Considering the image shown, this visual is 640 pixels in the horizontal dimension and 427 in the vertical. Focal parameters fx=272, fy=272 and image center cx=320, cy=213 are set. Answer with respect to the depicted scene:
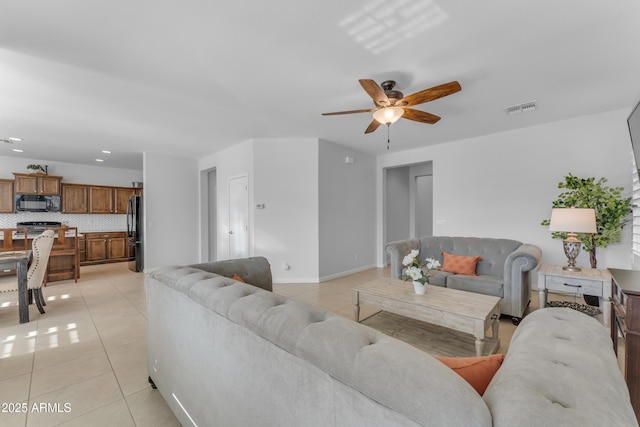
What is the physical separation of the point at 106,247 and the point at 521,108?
30.2 feet

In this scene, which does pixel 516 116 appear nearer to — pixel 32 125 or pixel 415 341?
pixel 415 341

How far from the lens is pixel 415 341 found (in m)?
2.66

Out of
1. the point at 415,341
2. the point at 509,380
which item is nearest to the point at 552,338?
the point at 509,380

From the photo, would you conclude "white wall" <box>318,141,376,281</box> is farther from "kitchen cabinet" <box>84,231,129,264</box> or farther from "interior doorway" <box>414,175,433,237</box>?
"kitchen cabinet" <box>84,231,129,264</box>

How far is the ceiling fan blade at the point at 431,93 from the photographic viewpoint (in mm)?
2382

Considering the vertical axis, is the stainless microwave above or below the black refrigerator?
above

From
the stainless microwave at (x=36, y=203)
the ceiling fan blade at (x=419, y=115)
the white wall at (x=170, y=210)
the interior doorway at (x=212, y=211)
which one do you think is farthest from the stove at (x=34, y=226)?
the ceiling fan blade at (x=419, y=115)

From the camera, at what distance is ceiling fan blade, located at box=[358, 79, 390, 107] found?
2332mm

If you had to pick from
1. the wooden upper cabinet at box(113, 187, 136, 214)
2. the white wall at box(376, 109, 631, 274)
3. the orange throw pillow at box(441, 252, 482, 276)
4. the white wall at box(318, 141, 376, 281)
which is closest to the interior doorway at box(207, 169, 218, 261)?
the wooden upper cabinet at box(113, 187, 136, 214)

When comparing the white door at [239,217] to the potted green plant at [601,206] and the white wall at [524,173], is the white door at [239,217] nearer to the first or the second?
the white wall at [524,173]

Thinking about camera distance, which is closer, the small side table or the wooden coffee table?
the wooden coffee table

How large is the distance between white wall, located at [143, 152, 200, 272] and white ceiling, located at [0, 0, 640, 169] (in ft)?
6.46

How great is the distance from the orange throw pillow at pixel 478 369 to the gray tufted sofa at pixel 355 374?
71 mm

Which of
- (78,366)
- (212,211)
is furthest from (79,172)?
(78,366)
